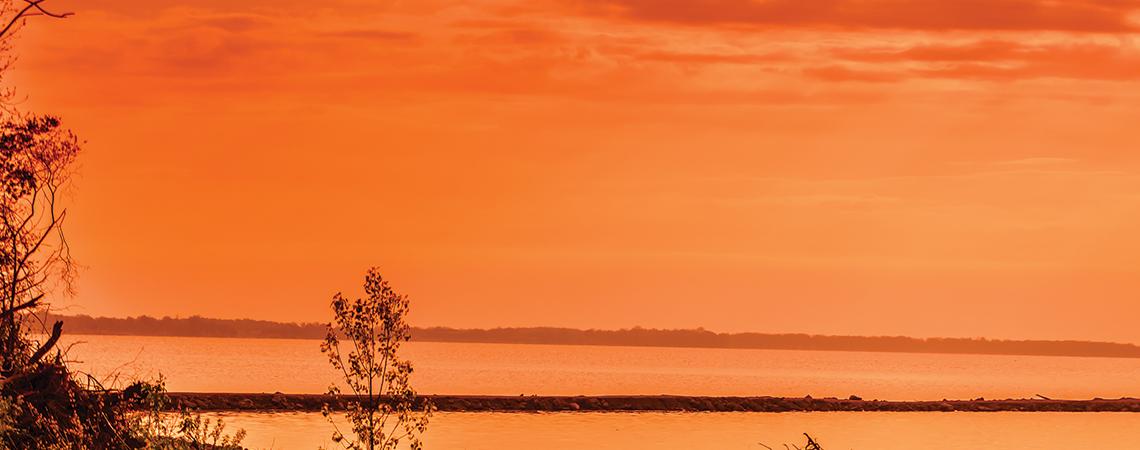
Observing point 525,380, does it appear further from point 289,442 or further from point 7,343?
point 7,343

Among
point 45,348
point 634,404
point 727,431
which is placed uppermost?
point 634,404

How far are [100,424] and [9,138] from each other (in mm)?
4266

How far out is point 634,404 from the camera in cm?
8806

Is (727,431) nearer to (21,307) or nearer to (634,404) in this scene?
(634,404)

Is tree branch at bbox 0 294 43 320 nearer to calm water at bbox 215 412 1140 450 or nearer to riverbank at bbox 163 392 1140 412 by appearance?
calm water at bbox 215 412 1140 450

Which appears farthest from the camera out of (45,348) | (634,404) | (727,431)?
(634,404)

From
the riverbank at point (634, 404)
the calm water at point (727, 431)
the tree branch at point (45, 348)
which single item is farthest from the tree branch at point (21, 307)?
the riverbank at point (634, 404)

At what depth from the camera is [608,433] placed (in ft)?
205

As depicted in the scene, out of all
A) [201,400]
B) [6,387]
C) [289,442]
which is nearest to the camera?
[6,387]

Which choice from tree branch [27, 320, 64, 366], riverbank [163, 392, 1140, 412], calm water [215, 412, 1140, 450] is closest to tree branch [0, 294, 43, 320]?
tree branch [27, 320, 64, 366]

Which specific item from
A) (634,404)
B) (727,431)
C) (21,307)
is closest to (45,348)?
(21,307)

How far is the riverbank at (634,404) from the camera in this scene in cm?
7994

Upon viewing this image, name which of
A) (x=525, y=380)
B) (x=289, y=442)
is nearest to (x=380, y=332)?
(x=289, y=442)

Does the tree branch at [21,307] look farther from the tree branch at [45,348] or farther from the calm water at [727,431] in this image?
the calm water at [727,431]
